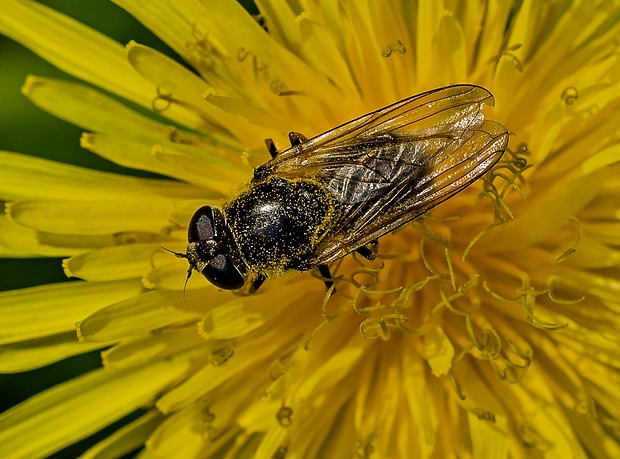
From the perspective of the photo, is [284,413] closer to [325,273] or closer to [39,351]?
[325,273]

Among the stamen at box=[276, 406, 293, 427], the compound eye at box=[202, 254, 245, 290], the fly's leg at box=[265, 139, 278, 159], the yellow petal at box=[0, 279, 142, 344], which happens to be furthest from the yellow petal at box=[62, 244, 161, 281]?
the stamen at box=[276, 406, 293, 427]

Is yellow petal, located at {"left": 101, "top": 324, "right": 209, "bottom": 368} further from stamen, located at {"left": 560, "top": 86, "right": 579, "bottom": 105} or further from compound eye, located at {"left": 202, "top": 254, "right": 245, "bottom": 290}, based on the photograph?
stamen, located at {"left": 560, "top": 86, "right": 579, "bottom": 105}

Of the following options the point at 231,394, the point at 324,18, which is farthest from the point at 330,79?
the point at 231,394

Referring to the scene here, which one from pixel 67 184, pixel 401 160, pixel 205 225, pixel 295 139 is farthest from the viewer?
pixel 67 184

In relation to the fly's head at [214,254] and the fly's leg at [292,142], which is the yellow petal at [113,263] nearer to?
the fly's head at [214,254]

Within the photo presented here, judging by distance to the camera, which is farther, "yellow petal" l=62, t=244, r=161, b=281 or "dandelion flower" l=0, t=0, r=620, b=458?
"yellow petal" l=62, t=244, r=161, b=281

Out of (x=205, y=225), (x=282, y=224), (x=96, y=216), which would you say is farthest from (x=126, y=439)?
(x=282, y=224)

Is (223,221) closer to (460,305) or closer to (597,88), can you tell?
(460,305)
